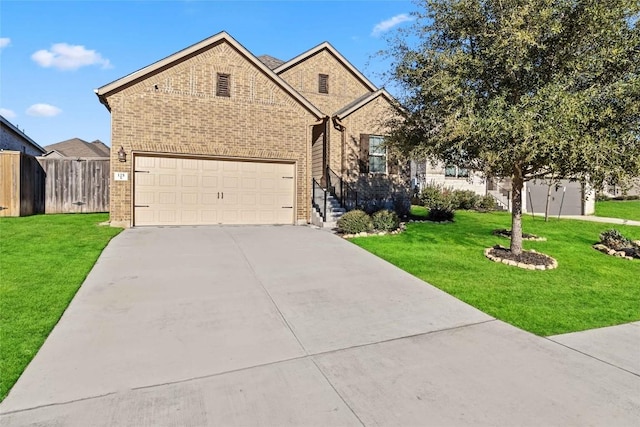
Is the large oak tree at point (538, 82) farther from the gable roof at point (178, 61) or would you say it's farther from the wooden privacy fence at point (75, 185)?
the wooden privacy fence at point (75, 185)

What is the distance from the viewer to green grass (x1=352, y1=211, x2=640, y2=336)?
17.0 ft

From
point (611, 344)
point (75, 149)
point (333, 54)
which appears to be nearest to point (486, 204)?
point (333, 54)

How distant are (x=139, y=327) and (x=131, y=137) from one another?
27.3ft

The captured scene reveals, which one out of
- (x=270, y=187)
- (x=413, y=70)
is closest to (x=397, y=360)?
(x=413, y=70)

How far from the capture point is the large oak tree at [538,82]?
668 cm

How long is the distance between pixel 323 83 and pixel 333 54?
5.10 feet

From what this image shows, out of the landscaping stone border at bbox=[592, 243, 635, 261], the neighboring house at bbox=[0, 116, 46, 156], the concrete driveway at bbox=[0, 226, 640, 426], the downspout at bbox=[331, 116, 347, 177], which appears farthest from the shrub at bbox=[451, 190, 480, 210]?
the neighboring house at bbox=[0, 116, 46, 156]

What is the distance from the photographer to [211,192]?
11945 mm

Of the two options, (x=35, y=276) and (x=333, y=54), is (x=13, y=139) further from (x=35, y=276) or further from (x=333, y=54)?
(x=35, y=276)

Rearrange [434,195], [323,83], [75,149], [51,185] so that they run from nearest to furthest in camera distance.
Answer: [51,185]
[323,83]
[434,195]
[75,149]

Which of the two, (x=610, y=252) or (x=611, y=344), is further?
(x=610, y=252)

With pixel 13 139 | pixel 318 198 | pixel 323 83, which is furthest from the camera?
pixel 13 139

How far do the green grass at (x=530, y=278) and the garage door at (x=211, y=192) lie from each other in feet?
13.2

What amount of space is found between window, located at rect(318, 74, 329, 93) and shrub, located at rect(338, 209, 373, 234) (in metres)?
9.04
